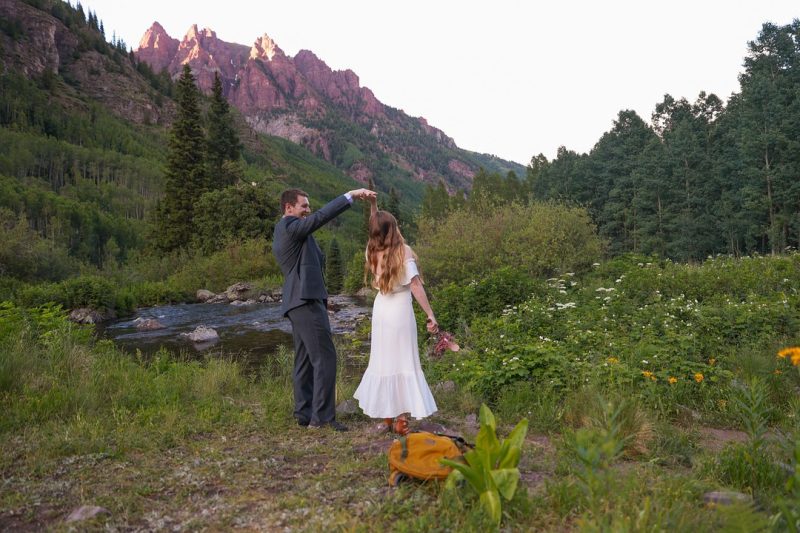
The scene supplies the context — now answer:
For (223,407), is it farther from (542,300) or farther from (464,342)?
(542,300)

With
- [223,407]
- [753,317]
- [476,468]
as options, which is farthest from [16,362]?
[753,317]

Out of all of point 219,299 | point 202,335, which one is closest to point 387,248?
point 202,335

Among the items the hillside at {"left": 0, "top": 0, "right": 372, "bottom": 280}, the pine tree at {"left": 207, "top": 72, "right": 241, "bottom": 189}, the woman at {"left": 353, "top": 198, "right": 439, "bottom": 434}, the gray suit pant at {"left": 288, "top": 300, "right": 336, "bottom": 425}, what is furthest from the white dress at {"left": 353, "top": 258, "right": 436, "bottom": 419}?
the pine tree at {"left": 207, "top": 72, "right": 241, "bottom": 189}

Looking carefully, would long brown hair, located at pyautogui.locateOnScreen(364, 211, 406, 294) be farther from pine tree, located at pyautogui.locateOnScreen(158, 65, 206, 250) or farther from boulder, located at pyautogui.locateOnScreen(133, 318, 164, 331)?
pine tree, located at pyautogui.locateOnScreen(158, 65, 206, 250)

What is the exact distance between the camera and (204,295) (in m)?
35.3

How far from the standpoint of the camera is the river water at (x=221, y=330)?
50.2 feet

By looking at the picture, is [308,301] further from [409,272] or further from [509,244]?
[509,244]

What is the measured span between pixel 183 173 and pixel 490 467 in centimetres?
5101

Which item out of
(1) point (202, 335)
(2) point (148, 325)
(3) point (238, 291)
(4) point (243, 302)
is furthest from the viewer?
(3) point (238, 291)

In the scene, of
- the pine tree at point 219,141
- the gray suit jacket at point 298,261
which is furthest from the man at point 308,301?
the pine tree at point 219,141

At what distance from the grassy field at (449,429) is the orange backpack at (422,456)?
96mm

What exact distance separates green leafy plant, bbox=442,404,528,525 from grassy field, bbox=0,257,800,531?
0.39 ft

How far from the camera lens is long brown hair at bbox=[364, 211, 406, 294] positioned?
5.07 metres

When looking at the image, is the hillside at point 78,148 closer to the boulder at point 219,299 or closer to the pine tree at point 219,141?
the pine tree at point 219,141
